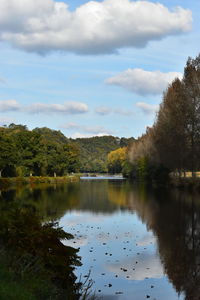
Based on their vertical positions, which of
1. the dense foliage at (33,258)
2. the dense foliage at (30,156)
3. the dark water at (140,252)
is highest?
the dense foliage at (30,156)

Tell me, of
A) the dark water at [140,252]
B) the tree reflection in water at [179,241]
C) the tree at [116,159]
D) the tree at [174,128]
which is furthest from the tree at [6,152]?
the tree at [116,159]

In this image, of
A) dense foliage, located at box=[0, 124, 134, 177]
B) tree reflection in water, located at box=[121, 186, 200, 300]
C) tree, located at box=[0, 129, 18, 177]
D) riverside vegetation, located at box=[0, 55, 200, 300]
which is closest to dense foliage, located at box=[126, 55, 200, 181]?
riverside vegetation, located at box=[0, 55, 200, 300]

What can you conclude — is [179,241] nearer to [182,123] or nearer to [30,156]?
[182,123]

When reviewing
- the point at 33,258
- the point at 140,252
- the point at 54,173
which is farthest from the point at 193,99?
the point at 54,173

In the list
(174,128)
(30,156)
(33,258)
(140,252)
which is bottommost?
(140,252)

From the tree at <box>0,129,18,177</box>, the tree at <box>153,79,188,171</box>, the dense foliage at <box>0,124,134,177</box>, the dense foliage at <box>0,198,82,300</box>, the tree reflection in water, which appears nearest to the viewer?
the dense foliage at <box>0,198,82,300</box>

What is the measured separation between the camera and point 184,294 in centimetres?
924

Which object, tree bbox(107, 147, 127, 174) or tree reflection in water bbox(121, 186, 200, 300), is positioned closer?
tree reflection in water bbox(121, 186, 200, 300)

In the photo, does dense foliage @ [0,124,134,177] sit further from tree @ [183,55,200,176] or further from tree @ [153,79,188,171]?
tree @ [183,55,200,176]

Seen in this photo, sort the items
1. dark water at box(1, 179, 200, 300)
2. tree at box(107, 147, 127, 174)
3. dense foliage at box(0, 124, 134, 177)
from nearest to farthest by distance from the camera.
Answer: dark water at box(1, 179, 200, 300), dense foliage at box(0, 124, 134, 177), tree at box(107, 147, 127, 174)

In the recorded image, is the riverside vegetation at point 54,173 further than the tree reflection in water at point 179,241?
No

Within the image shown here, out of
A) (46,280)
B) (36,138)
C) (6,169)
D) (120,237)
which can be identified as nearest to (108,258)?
(120,237)

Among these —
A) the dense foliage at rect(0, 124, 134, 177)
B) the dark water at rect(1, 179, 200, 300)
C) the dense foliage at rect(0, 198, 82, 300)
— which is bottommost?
the dark water at rect(1, 179, 200, 300)

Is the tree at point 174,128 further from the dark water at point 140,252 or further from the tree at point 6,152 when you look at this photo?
the tree at point 6,152
